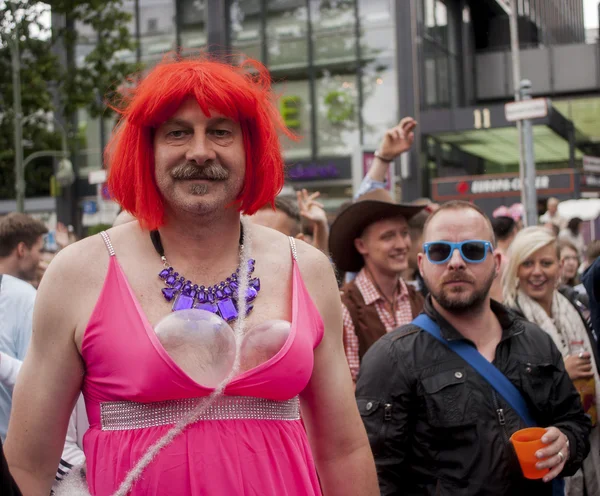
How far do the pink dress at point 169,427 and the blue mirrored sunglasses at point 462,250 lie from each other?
135cm

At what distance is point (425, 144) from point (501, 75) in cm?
651

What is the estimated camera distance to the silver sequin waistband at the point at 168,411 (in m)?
2.21

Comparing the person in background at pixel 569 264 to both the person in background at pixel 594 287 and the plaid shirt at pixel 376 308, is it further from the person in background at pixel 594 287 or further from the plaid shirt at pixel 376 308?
the person in background at pixel 594 287

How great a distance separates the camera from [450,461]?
3158 millimetres

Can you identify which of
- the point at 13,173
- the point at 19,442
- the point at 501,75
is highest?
the point at 501,75

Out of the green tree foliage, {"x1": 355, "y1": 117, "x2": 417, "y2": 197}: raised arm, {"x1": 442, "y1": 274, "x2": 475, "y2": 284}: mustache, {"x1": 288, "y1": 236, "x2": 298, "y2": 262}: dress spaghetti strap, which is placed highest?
the green tree foliage

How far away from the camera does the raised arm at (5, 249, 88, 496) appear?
7.26 feet

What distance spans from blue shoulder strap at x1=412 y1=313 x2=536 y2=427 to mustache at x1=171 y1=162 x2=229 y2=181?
4.55ft

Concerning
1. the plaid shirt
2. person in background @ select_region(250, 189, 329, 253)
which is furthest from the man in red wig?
the plaid shirt

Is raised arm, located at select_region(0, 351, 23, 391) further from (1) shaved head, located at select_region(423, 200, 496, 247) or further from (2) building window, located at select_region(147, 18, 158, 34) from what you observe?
(2) building window, located at select_region(147, 18, 158, 34)

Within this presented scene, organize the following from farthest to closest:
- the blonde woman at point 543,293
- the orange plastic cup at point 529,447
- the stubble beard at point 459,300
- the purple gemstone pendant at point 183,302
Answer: the blonde woman at point 543,293, the stubble beard at point 459,300, the orange plastic cup at point 529,447, the purple gemstone pendant at point 183,302

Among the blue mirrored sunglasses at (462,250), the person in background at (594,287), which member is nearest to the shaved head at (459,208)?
the blue mirrored sunglasses at (462,250)

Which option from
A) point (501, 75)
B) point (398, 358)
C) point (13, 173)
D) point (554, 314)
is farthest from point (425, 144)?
point (398, 358)

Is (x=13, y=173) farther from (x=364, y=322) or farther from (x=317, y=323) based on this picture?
(x=317, y=323)
